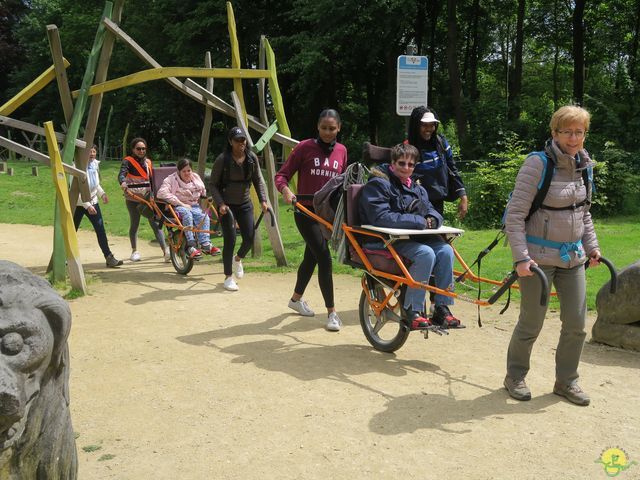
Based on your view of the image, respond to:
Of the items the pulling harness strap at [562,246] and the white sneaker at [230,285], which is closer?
the pulling harness strap at [562,246]

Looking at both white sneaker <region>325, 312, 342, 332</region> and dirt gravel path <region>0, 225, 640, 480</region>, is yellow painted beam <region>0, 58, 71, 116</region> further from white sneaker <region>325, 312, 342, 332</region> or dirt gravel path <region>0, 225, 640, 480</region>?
white sneaker <region>325, 312, 342, 332</region>

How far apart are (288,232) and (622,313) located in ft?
27.9

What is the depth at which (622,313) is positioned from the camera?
567cm

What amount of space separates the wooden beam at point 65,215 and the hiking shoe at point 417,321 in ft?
14.5

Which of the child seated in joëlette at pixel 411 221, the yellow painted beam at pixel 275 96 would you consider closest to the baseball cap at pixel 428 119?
the child seated in joëlette at pixel 411 221

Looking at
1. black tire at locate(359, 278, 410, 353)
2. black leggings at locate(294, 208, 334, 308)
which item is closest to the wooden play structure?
black leggings at locate(294, 208, 334, 308)

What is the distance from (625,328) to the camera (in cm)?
564

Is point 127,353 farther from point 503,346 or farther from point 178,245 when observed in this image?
point 178,245

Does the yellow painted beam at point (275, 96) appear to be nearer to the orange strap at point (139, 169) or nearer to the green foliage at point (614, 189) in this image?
the orange strap at point (139, 169)

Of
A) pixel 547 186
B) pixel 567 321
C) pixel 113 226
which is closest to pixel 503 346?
pixel 567 321

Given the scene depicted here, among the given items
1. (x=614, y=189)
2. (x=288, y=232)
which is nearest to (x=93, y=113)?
(x=288, y=232)

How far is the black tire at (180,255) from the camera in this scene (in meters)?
9.26

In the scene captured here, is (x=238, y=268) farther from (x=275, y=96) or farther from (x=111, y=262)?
(x=275, y=96)

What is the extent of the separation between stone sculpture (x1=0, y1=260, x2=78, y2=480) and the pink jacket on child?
695cm
